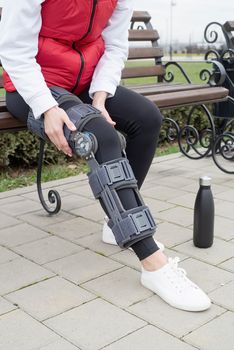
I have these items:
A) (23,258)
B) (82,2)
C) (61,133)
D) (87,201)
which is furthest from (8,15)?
(87,201)

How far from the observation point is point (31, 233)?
2777 millimetres

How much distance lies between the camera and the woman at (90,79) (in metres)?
2.03

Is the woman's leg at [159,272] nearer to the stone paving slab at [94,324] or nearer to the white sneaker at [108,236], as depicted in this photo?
the stone paving slab at [94,324]

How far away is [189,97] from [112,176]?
1619 millimetres

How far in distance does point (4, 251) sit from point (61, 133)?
773mm

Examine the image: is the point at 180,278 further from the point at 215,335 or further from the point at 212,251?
the point at 212,251

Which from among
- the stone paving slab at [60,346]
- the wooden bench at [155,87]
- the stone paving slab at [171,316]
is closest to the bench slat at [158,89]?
the wooden bench at [155,87]

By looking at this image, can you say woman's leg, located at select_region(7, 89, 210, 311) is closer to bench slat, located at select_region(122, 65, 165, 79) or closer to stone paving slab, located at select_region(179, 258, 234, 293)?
stone paving slab, located at select_region(179, 258, 234, 293)

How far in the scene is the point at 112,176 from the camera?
1977 mm

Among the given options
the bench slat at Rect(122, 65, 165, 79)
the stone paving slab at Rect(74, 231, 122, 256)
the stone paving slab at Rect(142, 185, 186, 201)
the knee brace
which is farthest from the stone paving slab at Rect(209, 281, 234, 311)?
the bench slat at Rect(122, 65, 165, 79)

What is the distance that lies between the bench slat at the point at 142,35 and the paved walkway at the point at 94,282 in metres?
1.37

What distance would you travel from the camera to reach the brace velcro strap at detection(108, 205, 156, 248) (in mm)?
1947

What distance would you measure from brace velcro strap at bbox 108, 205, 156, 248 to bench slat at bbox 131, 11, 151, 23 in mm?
2598

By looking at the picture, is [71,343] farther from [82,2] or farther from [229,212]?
[229,212]
